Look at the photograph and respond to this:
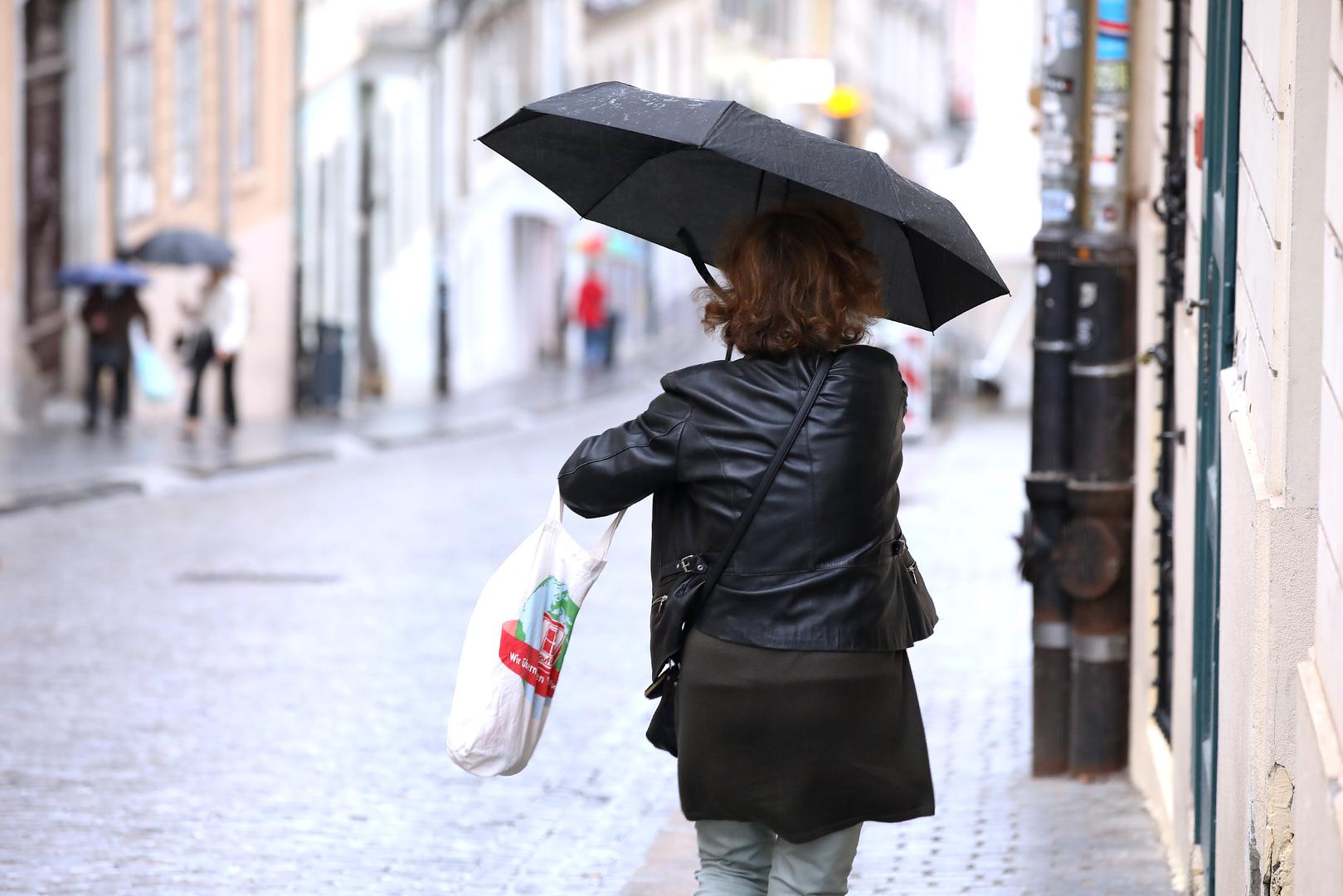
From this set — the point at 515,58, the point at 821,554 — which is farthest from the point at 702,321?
the point at 515,58

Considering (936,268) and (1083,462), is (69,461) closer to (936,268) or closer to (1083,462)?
(1083,462)

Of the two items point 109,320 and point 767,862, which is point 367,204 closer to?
point 109,320

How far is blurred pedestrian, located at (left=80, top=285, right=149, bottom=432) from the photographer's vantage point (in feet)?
68.7

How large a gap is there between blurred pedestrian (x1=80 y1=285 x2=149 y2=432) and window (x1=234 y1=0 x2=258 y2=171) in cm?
541

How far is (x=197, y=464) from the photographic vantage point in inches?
677

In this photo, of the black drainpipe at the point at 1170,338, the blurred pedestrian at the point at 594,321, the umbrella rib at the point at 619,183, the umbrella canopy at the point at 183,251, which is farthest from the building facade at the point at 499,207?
the umbrella rib at the point at 619,183

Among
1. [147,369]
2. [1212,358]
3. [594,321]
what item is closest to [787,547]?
[1212,358]

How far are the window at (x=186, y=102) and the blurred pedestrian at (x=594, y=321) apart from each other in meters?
13.8

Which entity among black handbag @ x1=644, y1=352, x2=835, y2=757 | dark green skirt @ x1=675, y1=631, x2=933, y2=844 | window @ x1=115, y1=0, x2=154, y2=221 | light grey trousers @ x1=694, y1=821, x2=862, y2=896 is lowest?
light grey trousers @ x1=694, y1=821, x2=862, y2=896

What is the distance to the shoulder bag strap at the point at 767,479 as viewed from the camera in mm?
3475

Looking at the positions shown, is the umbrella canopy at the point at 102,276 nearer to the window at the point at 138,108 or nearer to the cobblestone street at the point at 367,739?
the window at the point at 138,108

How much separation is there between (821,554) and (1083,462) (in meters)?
3.02

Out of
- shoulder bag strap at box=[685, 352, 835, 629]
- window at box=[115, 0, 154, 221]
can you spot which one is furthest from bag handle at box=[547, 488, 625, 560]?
window at box=[115, 0, 154, 221]

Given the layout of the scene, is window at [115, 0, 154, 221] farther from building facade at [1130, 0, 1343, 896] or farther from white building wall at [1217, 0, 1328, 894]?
white building wall at [1217, 0, 1328, 894]
